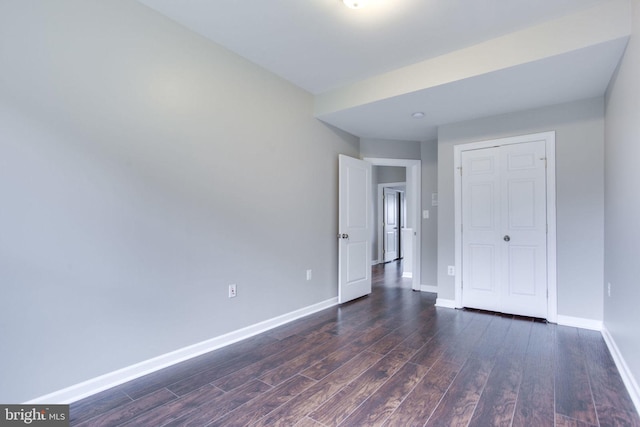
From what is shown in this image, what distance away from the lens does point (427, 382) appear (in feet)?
6.46

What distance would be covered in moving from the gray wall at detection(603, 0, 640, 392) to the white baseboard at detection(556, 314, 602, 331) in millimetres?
269

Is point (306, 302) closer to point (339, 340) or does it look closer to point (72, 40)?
point (339, 340)

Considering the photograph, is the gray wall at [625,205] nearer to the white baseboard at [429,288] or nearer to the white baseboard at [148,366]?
the white baseboard at [429,288]

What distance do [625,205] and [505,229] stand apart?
1.34 m

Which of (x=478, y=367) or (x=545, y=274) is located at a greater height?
(x=545, y=274)

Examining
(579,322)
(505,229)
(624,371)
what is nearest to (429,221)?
(505,229)

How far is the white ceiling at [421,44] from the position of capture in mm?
2111

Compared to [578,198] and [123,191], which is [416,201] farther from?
[123,191]

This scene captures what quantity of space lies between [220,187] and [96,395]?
1.60 meters

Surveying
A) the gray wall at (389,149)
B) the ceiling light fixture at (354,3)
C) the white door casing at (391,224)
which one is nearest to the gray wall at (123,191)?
the ceiling light fixture at (354,3)

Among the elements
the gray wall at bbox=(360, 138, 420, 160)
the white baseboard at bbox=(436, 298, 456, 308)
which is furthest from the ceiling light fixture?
the white baseboard at bbox=(436, 298, 456, 308)

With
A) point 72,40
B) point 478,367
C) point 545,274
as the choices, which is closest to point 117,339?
point 72,40

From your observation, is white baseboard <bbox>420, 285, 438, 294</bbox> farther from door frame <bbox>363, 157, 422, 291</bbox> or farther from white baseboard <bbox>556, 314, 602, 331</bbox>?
white baseboard <bbox>556, 314, 602, 331</bbox>

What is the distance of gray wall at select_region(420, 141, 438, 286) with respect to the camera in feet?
14.7
